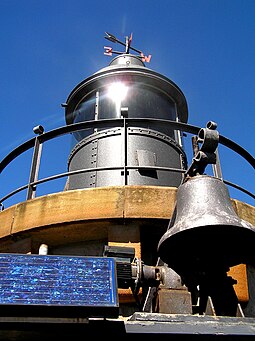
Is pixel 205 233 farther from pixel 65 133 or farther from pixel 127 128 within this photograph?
pixel 127 128

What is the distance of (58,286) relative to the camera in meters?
2.45

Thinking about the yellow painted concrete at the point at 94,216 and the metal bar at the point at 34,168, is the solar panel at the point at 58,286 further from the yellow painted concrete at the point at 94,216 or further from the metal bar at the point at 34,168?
the metal bar at the point at 34,168

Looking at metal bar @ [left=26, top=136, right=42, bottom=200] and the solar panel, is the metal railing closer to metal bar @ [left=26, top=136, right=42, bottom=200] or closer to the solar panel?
metal bar @ [left=26, top=136, right=42, bottom=200]

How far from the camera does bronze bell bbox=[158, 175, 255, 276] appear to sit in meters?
3.15

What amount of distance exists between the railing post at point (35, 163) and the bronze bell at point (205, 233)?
2743 mm

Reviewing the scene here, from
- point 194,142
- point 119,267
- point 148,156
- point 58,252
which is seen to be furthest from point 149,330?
point 148,156

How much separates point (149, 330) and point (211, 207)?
1204mm

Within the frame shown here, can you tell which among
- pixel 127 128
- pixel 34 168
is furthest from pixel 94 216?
pixel 127 128

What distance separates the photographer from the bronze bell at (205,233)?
3.15m

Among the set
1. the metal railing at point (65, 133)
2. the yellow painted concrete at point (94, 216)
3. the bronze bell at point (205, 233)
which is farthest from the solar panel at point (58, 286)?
the metal railing at point (65, 133)

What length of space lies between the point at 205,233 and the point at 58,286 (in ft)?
4.05

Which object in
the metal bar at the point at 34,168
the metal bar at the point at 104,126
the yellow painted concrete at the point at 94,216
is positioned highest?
the metal bar at the point at 104,126

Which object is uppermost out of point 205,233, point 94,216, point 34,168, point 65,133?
point 65,133

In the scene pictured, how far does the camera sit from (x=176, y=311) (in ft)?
11.0
